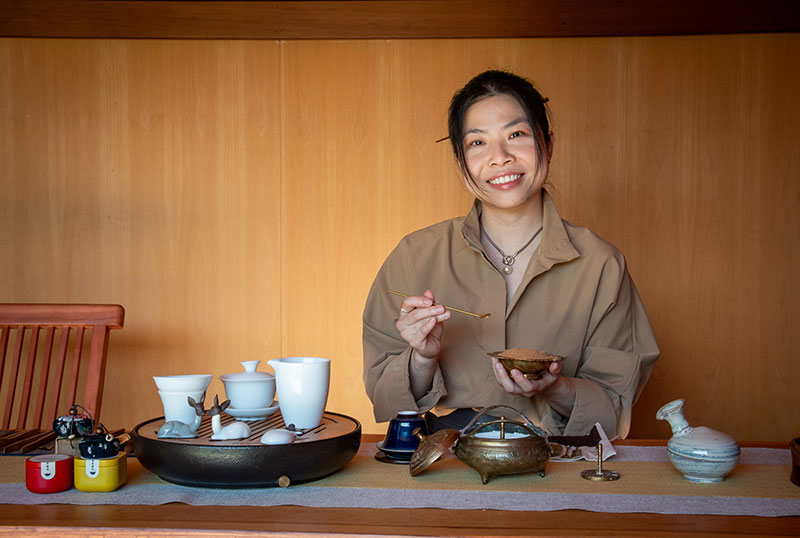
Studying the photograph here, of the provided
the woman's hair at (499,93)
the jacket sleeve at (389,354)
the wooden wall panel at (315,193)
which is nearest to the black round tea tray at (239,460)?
the jacket sleeve at (389,354)

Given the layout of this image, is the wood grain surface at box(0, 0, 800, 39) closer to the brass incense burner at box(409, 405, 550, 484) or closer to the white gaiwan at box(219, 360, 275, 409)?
the white gaiwan at box(219, 360, 275, 409)

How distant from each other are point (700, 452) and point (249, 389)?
0.79 m

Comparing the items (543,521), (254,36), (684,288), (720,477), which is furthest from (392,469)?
(254,36)

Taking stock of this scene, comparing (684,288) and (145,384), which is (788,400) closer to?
(684,288)

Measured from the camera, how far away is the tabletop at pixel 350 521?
99 centimetres

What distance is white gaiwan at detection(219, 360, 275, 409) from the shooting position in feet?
4.36

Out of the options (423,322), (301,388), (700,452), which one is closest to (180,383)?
(301,388)

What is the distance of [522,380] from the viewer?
58.4 inches

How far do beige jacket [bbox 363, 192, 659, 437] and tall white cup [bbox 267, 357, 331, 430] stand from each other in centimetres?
48

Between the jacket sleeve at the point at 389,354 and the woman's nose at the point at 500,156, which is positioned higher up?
the woman's nose at the point at 500,156

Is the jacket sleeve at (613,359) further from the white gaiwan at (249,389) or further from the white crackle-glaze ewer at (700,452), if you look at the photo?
the white gaiwan at (249,389)

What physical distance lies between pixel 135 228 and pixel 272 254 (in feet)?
2.00

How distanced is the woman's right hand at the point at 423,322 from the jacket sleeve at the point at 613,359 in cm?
34

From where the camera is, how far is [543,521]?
104 centimetres
